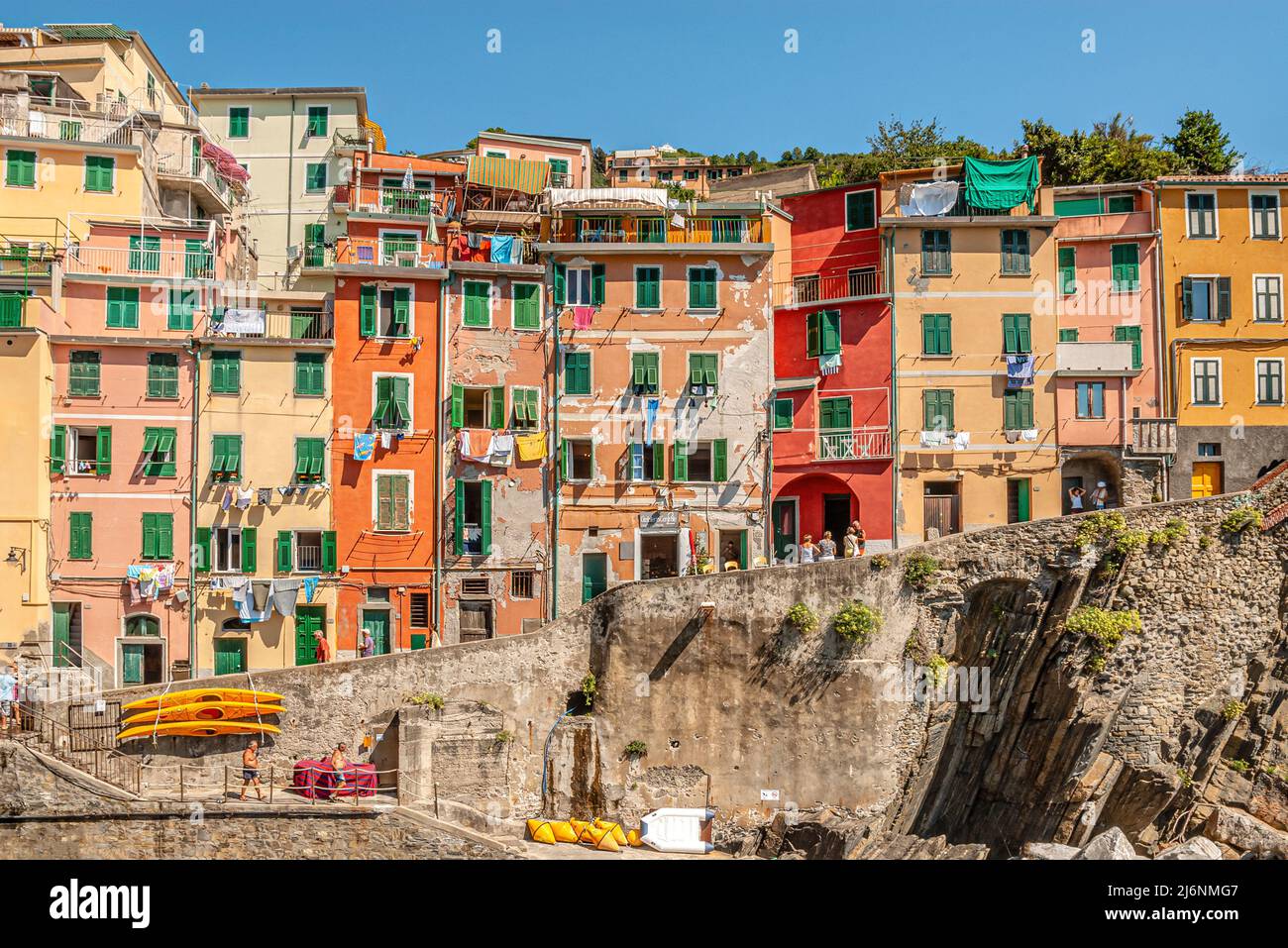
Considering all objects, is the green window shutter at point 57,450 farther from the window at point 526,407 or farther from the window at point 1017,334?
the window at point 1017,334

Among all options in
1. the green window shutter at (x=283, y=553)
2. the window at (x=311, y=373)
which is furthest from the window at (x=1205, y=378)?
the green window shutter at (x=283, y=553)

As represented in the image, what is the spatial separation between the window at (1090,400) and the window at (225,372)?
1057 inches

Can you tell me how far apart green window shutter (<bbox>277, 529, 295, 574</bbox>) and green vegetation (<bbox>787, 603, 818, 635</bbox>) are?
15640 millimetres

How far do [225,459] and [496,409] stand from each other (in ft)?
27.8

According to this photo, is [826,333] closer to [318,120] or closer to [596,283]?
[596,283]

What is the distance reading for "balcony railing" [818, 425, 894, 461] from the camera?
39656mm

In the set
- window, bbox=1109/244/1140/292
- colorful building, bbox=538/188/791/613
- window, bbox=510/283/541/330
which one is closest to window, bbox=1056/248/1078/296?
window, bbox=1109/244/1140/292

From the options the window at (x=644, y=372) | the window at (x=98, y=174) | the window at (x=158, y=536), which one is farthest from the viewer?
the window at (x=98, y=174)

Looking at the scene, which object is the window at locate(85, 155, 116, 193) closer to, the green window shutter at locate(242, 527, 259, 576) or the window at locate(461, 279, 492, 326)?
the window at locate(461, 279, 492, 326)

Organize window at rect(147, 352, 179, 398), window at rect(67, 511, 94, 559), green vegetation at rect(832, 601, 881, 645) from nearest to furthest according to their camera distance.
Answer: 1. green vegetation at rect(832, 601, 881, 645)
2. window at rect(67, 511, 94, 559)
3. window at rect(147, 352, 179, 398)

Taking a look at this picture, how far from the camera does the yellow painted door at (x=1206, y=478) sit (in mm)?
40094

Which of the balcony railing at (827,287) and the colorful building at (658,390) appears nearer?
the colorful building at (658,390)
